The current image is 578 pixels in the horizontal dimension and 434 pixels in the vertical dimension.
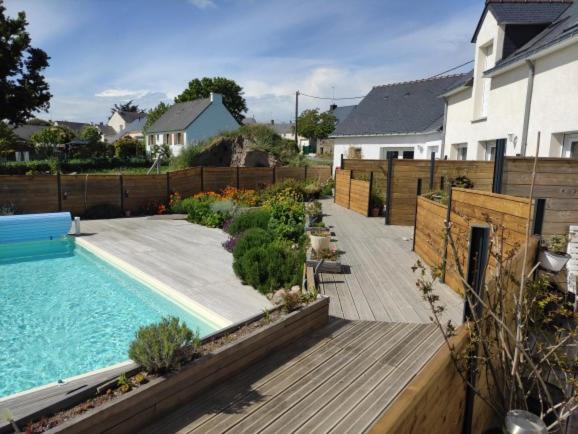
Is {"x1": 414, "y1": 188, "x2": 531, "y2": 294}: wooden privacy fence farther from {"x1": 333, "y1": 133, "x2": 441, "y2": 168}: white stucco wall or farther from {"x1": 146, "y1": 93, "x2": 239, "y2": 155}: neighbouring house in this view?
{"x1": 146, "y1": 93, "x2": 239, "y2": 155}: neighbouring house

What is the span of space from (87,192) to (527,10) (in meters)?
15.1

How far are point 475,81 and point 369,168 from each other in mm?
4592

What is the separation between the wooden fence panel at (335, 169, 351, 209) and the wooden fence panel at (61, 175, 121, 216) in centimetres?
856

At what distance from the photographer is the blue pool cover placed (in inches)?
416

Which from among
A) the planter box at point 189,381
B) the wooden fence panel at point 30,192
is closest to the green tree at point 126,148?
the wooden fence panel at point 30,192

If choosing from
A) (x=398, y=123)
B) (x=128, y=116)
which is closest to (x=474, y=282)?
(x=398, y=123)

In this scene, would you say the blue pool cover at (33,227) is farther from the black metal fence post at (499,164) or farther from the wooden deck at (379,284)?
the black metal fence post at (499,164)

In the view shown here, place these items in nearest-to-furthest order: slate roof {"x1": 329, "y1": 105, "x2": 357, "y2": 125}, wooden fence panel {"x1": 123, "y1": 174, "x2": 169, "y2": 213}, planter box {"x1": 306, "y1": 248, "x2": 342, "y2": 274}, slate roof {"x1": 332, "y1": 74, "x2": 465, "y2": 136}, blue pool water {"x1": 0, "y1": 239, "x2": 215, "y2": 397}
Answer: blue pool water {"x1": 0, "y1": 239, "x2": 215, "y2": 397}
planter box {"x1": 306, "y1": 248, "x2": 342, "y2": 274}
wooden fence panel {"x1": 123, "y1": 174, "x2": 169, "y2": 213}
slate roof {"x1": 332, "y1": 74, "x2": 465, "y2": 136}
slate roof {"x1": 329, "y1": 105, "x2": 357, "y2": 125}

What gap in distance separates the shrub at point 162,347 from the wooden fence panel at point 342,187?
12189mm

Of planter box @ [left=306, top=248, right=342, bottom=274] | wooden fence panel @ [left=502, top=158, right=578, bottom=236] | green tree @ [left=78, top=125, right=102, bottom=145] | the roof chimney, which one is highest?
the roof chimney

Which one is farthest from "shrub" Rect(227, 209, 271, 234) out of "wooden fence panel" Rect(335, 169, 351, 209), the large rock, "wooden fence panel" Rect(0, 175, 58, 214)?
the large rock

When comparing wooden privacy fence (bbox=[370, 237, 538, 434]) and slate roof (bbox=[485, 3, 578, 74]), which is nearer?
wooden privacy fence (bbox=[370, 237, 538, 434])

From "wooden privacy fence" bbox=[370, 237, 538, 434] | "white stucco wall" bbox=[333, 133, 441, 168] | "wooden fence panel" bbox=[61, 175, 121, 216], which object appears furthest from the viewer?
"white stucco wall" bbox=[333, 133, 441, 168]

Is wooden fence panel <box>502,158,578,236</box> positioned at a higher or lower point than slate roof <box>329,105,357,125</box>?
lower
